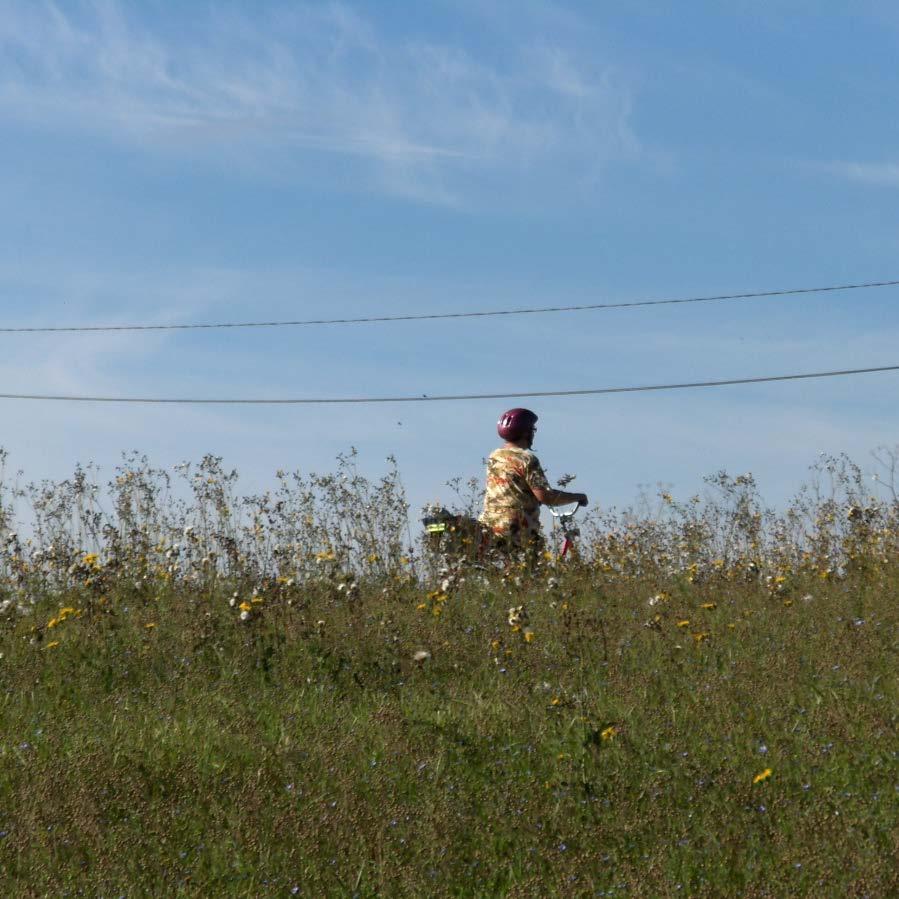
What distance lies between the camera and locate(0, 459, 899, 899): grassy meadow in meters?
3.76

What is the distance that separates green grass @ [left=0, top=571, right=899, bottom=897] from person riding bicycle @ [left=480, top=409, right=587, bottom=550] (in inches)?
65.1

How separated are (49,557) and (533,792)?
5.00m

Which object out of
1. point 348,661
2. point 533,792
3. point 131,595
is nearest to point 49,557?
point 131,595

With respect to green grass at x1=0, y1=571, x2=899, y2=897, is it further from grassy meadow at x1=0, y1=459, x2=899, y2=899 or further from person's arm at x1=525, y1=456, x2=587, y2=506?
person's arm at x1=525, y1=456, x2=587, y2=506

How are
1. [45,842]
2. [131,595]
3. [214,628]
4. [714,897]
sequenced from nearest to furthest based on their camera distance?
[714,897] → [45,842] → [214,628] → [131,595]

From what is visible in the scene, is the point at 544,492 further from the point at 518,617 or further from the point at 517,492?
the point at 518,617

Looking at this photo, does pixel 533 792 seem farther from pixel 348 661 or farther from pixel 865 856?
pixel 348 661

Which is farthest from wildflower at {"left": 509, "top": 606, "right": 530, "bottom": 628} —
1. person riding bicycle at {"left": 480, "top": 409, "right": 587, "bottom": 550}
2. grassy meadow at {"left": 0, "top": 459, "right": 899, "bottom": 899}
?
person riding bicycle at {"left": 480, "top": 409, "right": 587, "bottom": 550}

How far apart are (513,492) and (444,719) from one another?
13.0 feet

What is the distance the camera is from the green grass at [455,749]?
12.2 ft

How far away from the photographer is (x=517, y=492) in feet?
29.5

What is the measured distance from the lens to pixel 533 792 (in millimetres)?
4258

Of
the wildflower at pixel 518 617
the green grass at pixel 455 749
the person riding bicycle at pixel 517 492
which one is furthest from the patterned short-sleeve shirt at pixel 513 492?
the wildflower at pixel 518 617

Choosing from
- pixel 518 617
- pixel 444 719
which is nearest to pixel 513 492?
pixel 518 617
